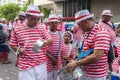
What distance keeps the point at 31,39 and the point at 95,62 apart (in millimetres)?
1228

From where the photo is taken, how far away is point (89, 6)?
92.9ft

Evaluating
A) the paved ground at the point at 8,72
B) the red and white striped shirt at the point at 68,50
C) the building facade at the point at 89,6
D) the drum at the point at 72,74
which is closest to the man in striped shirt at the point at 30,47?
the drum at the point at 72,74

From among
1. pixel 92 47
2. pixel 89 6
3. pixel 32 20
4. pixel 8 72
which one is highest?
pixel 32 20

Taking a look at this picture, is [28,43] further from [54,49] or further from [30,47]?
[54,49]

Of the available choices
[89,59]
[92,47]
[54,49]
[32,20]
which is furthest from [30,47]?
[89,59]

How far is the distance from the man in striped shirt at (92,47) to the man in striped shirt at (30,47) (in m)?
0.87

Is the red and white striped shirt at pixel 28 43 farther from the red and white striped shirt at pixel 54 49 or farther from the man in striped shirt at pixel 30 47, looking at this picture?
the red and white striped shirt at pixel 54 49

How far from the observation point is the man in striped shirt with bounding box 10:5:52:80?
15.9 ft

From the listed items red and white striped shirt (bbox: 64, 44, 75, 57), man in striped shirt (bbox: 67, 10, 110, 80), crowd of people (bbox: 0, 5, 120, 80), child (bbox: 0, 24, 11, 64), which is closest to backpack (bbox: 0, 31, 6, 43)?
child (bbox: 0, 24, 11, 64)

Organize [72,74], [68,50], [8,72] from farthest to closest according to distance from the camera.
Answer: [8,72], [68,50], [72,74]

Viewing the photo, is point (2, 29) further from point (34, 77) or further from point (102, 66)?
point (102, 66)

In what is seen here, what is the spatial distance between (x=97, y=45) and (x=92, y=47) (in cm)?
17

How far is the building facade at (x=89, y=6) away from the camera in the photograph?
25.1 metres

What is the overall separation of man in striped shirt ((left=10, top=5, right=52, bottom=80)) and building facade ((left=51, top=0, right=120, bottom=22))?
1953 centimetres
